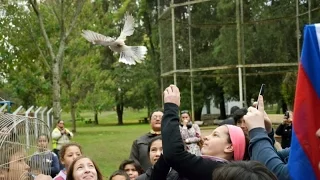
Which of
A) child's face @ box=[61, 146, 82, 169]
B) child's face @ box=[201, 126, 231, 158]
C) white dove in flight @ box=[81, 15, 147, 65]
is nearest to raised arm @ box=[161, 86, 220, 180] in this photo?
child's face @ box=[201, 126, 231, 158]

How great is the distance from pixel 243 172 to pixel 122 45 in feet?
14.9

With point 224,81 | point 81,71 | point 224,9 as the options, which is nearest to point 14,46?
point 224,9

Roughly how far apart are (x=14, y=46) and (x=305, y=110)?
1799cm

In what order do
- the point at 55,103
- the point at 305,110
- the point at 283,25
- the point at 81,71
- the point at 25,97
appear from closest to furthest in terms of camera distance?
1. the point at 305,110
2. the point at 55,103
3. the point at 283,25
4. the point at 25,97
5. the point at 81,71

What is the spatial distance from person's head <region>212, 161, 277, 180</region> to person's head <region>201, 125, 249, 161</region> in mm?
807

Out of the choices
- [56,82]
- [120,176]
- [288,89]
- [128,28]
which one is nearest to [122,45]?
[128,28]

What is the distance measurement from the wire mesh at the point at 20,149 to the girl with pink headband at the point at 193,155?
50.6 inches

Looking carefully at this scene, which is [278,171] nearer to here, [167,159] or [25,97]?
[167,159]

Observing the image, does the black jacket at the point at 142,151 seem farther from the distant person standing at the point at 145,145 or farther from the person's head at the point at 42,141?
the person's head at the point at 42,141

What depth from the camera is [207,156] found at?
3.33 meters

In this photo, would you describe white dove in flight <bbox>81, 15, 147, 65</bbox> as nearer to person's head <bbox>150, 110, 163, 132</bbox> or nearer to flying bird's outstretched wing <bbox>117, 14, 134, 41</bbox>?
flying bird's outstretched wing <bbox>117, 14, 134, 41</bbox>

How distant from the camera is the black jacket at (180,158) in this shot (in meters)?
3.19

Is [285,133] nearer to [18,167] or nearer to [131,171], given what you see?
[131,171]

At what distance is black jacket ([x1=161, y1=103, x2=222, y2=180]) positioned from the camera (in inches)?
126
